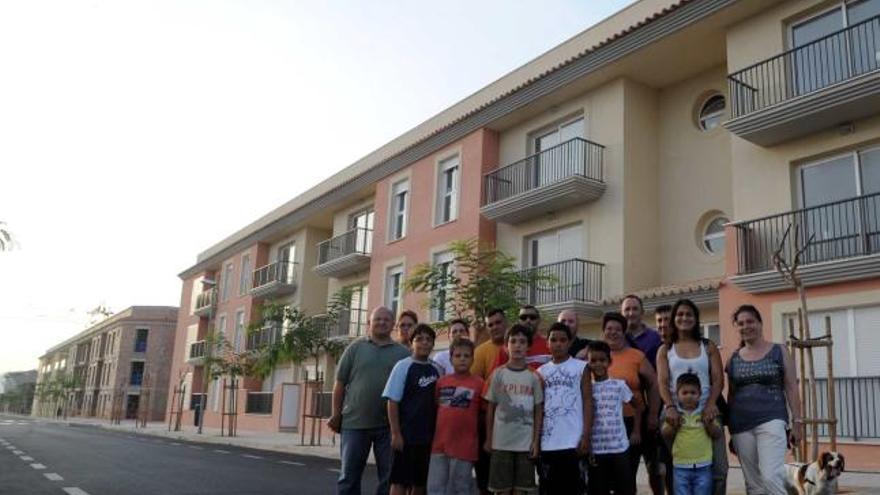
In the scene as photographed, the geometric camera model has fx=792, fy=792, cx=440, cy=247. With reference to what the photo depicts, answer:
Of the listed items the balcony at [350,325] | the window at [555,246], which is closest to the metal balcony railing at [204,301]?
the balcony at [350,325]

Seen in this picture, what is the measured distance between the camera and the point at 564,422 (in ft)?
19.7

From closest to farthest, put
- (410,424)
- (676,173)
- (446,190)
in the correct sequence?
(410,424) < (676,173) < (446,190)

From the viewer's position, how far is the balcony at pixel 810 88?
13.7 metres

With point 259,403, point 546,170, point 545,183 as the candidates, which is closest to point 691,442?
point 545,183

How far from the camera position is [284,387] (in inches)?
1259

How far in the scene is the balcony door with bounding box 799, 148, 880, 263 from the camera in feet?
44.8

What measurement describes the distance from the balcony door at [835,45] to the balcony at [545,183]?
5338 mm

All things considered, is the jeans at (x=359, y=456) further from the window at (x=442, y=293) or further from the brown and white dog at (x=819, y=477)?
the window at (x=442, y=293)

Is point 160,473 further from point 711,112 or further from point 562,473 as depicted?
point 711,112

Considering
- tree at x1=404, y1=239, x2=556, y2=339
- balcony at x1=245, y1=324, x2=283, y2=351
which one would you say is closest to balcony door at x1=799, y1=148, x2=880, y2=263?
tree at x1=404, y1=239, x2=556, y2=339

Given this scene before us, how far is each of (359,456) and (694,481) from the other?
2.73 m

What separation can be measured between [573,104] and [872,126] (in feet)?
26.2

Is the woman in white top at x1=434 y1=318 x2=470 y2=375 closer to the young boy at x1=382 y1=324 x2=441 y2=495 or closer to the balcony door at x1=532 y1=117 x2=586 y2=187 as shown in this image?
the young boy at x1=382 y1=324 x2=441 y2=495

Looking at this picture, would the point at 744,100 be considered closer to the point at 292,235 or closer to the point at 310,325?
the point at 310,325
